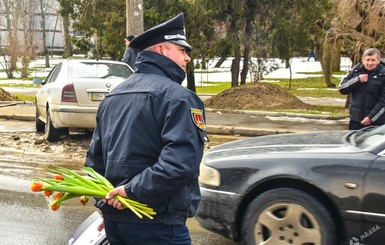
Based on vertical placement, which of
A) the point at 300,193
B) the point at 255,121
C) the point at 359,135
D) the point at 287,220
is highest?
the point at 359,135

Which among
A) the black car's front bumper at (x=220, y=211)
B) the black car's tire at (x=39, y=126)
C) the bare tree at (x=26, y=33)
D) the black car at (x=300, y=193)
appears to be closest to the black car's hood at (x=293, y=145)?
the black car at (x=300, y=193)

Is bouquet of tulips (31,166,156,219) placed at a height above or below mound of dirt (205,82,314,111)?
above

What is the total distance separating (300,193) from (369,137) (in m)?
0.88

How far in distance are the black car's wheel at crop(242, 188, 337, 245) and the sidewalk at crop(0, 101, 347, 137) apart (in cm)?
711

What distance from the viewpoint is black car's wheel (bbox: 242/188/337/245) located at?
407cm

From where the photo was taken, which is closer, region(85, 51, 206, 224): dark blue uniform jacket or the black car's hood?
region(85, 51, 206, 224): dark blue uniform jacket

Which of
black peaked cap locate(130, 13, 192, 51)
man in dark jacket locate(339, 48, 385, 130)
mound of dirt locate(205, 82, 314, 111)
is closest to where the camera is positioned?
black peaked cap locate(130, 13, 192, 51)

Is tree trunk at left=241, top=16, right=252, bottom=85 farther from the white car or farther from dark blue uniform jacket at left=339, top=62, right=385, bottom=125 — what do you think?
dark blue uniform jacket at left=339, top=62, right=385, bottom=125

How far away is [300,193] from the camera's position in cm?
416

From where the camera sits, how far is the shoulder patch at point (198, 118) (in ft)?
7.67

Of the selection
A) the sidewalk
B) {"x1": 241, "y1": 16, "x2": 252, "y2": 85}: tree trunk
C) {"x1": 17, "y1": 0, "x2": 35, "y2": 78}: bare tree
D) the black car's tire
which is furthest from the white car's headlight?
{"x1": 17, "y1": 0, "x2": 35, "y2": 78}: bare tree

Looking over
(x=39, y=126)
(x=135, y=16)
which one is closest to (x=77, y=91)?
(x=39, y=126)

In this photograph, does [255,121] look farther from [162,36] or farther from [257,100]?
[162,36]

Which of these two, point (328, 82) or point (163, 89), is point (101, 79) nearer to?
point (163, 89)
